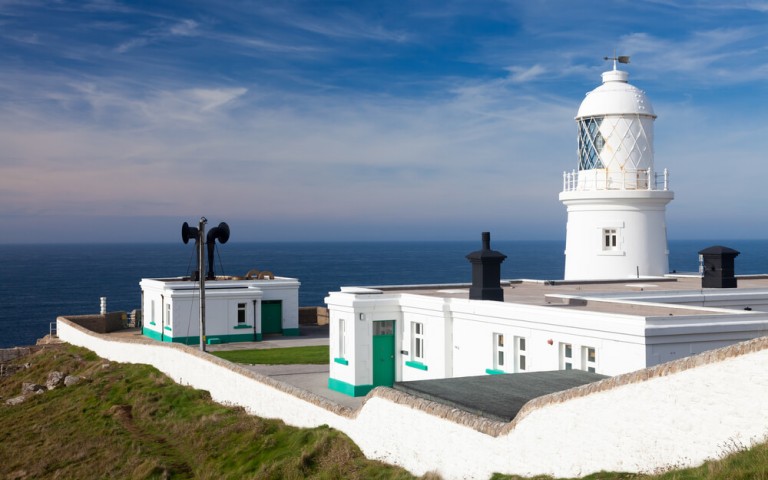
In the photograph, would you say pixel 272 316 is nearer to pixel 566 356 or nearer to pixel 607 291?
pixel 607 291

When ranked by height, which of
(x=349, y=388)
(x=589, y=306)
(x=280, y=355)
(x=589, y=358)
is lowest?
(x=280, y=355)

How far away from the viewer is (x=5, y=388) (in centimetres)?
3453

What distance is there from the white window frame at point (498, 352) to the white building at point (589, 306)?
26 millimetres

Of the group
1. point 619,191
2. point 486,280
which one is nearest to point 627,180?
point 619,191

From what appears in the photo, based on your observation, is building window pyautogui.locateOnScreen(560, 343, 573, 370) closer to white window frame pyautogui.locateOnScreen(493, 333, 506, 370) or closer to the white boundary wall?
white window frame pyautogui.locateOnScreen(493, 333, 506, 370)

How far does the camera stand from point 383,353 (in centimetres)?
2402

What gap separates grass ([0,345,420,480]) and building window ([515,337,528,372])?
4889 millimetres

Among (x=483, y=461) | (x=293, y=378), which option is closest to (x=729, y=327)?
(x=483, y=461)

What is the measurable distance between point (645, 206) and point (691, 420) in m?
22.7

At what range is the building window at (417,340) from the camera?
23703 millimetres

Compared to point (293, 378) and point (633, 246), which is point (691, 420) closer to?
point (293, 378)

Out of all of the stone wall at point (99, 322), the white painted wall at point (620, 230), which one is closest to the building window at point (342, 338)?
the white painted wall at point (620, 230)

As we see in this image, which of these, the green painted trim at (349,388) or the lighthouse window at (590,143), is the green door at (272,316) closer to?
the green painted trim at (349,388)

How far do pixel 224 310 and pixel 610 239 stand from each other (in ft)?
56.0
